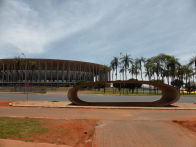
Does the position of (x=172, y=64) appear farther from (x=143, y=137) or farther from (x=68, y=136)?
(x=68, y=136)

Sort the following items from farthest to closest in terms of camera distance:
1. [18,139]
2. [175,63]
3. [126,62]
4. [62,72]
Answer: [62,72] → [126,62] → [175,63] → [18,139]

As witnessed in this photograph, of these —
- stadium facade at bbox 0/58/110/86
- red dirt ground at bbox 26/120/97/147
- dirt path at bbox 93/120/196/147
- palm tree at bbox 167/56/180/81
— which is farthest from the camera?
stadium facade at bbox 0/58/110/86

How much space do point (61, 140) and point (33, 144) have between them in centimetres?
113

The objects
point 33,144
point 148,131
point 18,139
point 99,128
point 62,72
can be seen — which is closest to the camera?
point 33,144

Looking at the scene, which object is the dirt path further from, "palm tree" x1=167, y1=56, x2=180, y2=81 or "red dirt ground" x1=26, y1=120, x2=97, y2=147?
"palm tree" x1=167, y1=56, x2=180, y2=81

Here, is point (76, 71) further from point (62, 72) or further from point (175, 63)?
point (175, 63)

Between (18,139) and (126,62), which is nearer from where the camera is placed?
(18,139)

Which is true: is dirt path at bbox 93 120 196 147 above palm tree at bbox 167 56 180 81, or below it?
below

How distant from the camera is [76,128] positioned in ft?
24.9

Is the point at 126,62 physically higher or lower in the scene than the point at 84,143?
higher

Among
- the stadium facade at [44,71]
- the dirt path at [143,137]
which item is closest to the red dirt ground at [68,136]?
the dirt path at [143,137]

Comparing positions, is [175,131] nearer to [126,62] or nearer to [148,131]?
[148,131]

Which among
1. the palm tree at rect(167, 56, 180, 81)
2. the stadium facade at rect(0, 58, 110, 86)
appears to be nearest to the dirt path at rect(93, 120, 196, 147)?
the palm tree at rect(167, 56, 180, 81)

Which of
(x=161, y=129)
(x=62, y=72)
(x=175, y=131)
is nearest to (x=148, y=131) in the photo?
(x=161, y=129)
